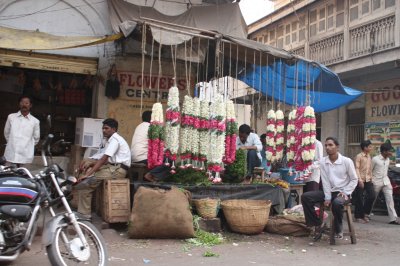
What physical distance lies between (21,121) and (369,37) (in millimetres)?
11233

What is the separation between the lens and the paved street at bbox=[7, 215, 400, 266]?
5121mm

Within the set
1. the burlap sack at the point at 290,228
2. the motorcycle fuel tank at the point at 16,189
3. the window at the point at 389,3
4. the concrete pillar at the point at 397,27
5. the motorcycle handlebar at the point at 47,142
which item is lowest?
the burlap sack at the point at 290,228

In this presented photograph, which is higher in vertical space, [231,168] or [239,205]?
[231,168]

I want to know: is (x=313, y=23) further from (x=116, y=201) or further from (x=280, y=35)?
(x=116, y=201)

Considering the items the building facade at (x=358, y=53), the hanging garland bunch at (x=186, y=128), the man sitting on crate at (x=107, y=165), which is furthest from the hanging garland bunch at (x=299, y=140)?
the building facade at (x=358, y=53)

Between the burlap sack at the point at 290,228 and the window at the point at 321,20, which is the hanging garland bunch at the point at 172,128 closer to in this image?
the burlap sack at the point at 290,228

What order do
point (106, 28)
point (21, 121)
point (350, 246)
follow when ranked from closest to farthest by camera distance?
point (350, 246) < point (21, 121) < point (106, 28)

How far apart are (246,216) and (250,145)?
7.49 feet

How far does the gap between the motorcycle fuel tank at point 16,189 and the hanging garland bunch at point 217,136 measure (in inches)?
131

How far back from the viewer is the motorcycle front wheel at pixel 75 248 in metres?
3.70

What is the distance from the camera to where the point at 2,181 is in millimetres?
3941

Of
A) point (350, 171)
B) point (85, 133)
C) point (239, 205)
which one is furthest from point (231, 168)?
point (85, 133)

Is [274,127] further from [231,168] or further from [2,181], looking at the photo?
[2,181]

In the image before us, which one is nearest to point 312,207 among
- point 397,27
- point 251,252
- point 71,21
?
point 251,252
